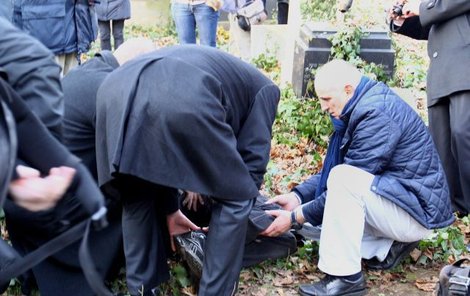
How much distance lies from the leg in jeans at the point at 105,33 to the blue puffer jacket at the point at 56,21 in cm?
250

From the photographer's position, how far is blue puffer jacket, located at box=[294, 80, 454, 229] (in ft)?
11.8

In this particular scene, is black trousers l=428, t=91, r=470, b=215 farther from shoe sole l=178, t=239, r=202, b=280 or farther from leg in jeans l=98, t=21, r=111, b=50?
leg in jeans l=98, t=21, r=111, b=50

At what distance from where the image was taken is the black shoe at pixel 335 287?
3680mm

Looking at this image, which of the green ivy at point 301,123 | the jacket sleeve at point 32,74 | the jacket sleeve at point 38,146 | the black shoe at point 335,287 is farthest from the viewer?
the green ivy at point 301,123

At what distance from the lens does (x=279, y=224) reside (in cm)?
382

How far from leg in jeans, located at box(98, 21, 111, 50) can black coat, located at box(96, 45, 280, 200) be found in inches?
196

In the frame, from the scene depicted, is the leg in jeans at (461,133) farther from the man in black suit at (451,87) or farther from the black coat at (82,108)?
the black coat at (82,108)

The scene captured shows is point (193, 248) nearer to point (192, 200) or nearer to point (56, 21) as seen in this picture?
point (192, 200)

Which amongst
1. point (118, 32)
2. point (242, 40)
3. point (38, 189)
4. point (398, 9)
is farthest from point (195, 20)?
point (38, 189)

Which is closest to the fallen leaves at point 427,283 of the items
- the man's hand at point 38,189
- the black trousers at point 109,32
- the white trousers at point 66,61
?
the man's hand at point 38,189

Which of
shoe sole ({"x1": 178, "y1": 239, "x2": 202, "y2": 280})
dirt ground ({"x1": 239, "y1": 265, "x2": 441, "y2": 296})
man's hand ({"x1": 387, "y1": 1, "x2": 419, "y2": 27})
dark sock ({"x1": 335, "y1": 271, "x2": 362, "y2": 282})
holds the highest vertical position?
man's hand ({"x1": 387, "y1": 1, "x2": 419, "y2": 27})

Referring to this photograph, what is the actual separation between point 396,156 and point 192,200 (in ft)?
3.85

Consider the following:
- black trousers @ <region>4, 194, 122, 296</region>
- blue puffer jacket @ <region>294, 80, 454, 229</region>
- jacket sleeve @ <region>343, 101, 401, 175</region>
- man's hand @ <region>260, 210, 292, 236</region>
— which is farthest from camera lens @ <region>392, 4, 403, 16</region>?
black trousers @ <region>4, 194, 122, 296</region>

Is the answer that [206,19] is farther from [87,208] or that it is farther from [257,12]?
[87,208]
